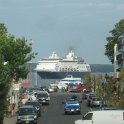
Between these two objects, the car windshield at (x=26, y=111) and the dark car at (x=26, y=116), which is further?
the car windshield at (x=26, y=111)

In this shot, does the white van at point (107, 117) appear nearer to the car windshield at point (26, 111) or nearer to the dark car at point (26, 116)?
the dark car at point (26, 116)

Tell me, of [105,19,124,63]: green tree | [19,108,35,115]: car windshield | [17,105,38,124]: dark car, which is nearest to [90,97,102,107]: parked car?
[19,108,35,115]: car windshield

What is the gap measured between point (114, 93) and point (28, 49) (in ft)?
40.8

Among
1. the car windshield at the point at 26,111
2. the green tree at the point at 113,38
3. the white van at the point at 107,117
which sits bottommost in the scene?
the white van at the point at 107,117

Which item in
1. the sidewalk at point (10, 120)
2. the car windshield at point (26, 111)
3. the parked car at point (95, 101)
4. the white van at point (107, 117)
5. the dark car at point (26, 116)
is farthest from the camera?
the parked car at point (95, 101)

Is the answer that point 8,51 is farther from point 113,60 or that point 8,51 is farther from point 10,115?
point 113,60

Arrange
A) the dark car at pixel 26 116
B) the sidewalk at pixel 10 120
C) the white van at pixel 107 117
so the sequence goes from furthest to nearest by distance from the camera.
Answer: the sidewalk at pixel 10 120 → the dark car at pixel 26 116 → the white van at pixel 107 117

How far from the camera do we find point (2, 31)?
6969 cm

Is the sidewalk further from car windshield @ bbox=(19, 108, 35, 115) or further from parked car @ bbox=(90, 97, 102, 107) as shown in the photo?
parked car @ bbox=(90, 97, 102, 107)

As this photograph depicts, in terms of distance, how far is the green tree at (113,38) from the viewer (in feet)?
384

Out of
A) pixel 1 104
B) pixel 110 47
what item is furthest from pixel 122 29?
pixel 1 104

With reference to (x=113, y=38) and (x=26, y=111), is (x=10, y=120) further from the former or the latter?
(x=113, y=38)

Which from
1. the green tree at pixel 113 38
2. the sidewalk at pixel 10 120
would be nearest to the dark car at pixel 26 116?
the sidewalk at pixel 10 120

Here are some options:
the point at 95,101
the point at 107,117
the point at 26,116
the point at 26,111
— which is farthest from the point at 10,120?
the point at 107,117
